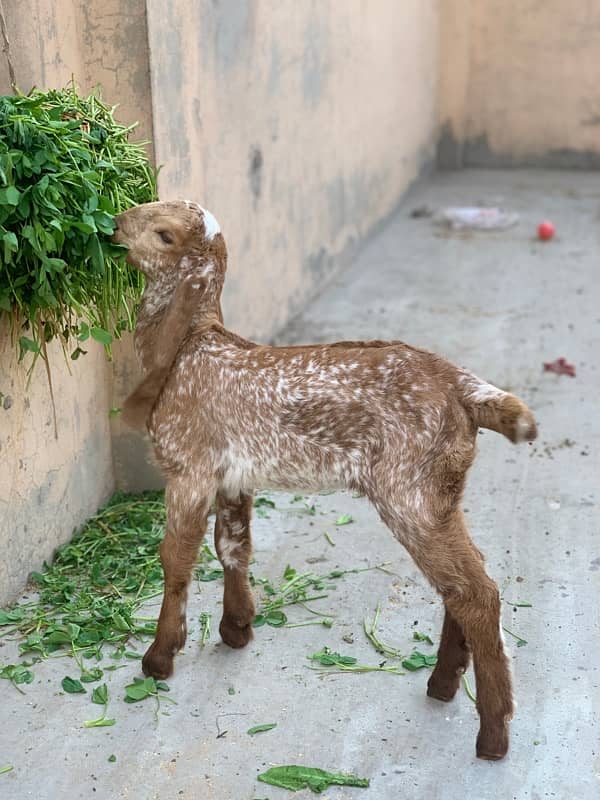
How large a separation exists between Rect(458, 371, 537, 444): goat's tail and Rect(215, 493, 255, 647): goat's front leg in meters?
0.96

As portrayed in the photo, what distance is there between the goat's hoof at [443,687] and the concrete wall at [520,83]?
9.70m

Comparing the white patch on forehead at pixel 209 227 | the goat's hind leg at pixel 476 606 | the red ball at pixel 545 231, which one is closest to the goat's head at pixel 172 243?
the white patch on forehead at pixel 209 227

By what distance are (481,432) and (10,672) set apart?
299 cm

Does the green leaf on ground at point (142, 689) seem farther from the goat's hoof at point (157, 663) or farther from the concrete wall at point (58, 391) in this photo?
the concrete wall at point (58, 391)

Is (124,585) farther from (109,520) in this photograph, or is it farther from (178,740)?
(178,740)

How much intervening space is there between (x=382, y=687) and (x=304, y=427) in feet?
3.36

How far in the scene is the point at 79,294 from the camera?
11.7 feet

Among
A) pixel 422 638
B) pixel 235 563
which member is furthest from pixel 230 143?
pixel 422 638

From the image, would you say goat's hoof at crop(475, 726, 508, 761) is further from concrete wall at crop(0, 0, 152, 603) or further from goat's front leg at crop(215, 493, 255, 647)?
concrete wall at crop(0, 0, 152, 603)

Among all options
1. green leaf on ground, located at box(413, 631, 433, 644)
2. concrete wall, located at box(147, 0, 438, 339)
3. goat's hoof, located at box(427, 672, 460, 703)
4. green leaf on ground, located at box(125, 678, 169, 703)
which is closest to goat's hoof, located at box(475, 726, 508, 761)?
goat's hoof, located at box(427, 672, 460, 703)

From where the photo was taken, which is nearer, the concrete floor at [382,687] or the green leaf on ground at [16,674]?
the concrete floor at [382,687]

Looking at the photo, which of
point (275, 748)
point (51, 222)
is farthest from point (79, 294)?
point (275, 748)

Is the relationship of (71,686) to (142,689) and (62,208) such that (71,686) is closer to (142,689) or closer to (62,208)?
(142,689)

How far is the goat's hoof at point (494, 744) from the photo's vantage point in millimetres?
3281
